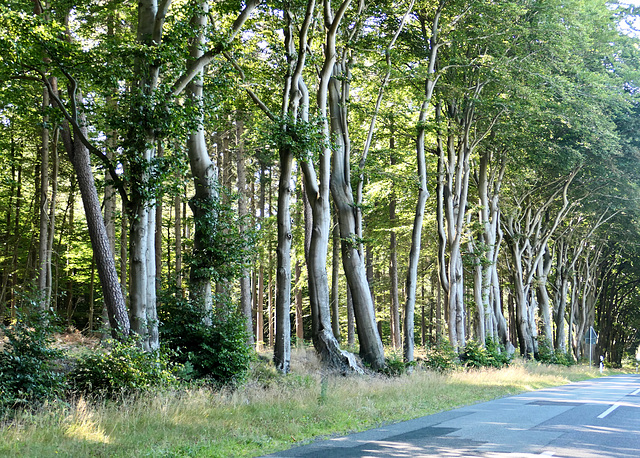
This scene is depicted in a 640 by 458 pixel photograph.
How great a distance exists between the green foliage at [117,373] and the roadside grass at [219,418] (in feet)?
1.35

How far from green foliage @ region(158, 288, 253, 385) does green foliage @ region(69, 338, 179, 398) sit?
88.3 inches

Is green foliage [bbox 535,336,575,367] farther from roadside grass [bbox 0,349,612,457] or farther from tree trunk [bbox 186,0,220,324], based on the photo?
tree trunk [bbox 186,0,220,324]

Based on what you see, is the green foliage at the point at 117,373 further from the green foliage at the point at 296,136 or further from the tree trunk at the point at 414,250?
the tree trunk at the point at 414,250

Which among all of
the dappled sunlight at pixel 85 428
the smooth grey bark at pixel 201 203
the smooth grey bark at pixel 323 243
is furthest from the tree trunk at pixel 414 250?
the dappled sunlight at pixel 85 428

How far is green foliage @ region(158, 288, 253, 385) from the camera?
13406 millimetres

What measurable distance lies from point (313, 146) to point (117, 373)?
8039 mm

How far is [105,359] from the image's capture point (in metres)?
10.4

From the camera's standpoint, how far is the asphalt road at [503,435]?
7883mm

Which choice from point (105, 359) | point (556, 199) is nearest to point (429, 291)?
point (556, 199)

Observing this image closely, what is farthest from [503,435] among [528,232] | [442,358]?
[528,232]

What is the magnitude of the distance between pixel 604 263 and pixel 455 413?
3792 cm

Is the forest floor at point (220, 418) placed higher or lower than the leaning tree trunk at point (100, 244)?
lower

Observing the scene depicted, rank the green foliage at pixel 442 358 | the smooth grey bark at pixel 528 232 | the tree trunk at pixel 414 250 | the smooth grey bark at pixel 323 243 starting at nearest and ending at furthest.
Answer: the smooth grey bark at pixel 323 243, the tree trunk at pixel 414 250, the green foliage at pixel 442 358, the smooth grey bark at pixel 528 232

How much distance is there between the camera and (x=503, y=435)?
369 inches
